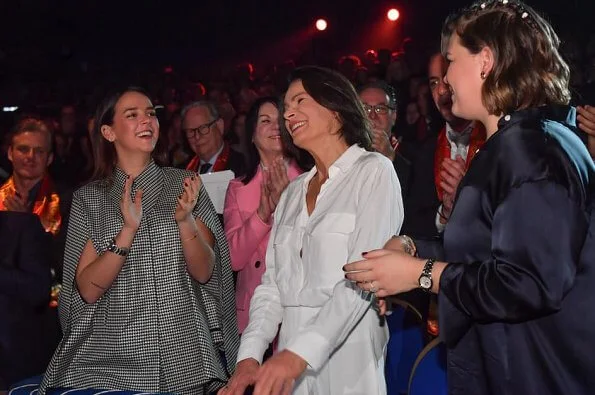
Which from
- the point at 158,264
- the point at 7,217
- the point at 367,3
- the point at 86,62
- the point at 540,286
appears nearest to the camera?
the point at 540,286

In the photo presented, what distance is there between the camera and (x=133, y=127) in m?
3.64

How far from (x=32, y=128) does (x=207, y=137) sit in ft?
Result: 3.84

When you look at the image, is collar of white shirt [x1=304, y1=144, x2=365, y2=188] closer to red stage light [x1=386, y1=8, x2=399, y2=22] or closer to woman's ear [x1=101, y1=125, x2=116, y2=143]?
woman's ear [x1=101, y1=125, x2=116, y2=143]

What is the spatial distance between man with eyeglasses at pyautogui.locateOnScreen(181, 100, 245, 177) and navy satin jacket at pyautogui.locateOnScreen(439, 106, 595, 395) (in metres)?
3.61

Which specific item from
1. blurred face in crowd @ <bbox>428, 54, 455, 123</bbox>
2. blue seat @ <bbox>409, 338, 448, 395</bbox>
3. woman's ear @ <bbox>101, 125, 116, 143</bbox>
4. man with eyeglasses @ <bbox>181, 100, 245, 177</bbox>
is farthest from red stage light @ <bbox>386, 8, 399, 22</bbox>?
blue seat @ <bbox>409, 338, 448, 395</bbox>

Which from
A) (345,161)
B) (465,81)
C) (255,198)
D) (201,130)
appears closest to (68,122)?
(201,130)

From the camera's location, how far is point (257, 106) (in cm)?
454

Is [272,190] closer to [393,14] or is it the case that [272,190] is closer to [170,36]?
[393,14]

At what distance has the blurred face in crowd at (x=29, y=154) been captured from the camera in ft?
15.9

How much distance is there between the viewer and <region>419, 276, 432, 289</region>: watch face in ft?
6.72

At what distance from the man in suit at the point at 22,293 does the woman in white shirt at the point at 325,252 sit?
5.37 ft

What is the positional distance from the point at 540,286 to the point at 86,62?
12.5 metres

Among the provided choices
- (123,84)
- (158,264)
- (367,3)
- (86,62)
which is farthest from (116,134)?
(86,62)

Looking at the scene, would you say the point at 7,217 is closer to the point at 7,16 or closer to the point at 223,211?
the point at 223,211
